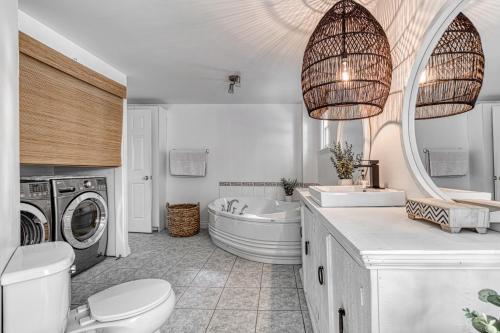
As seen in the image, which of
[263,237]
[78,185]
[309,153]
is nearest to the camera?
[78,185]

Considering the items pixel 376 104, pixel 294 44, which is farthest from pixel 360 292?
pixel 294 44

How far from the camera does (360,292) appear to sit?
0.68 metres

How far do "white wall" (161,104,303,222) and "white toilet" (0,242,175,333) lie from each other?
3068 mm

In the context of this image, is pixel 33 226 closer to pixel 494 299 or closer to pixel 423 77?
pixel 494 299

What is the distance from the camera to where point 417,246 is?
0.63m

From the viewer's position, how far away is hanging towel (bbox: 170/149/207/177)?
419 centimetres

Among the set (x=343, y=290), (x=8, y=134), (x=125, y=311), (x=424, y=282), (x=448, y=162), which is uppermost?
(x=8, y=134)

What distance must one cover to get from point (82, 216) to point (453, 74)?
311cm

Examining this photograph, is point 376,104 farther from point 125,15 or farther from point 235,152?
point 235,152

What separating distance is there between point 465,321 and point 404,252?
23 centimetres

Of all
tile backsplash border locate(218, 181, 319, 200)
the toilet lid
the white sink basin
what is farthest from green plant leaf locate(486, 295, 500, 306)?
tile backsplash border locate(218, 181, 319, 200)

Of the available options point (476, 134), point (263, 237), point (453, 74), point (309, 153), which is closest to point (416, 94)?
point (453, 74)

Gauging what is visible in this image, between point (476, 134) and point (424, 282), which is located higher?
point (476, 134)

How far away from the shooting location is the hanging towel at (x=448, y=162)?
0.83m
